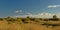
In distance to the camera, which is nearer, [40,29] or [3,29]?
[3,29]

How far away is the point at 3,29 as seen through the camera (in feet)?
55.5

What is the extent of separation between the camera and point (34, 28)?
17453 millimetres

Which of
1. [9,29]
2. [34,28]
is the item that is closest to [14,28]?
[9,29]

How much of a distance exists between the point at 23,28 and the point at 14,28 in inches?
41.7

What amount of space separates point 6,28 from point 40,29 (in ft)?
9.96

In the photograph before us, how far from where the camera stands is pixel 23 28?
1734 centimetres

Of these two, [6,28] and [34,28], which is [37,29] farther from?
[6,28]

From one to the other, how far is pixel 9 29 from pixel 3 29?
0.51 metres

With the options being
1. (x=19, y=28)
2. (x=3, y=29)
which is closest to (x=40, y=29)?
(x=19, y=28)

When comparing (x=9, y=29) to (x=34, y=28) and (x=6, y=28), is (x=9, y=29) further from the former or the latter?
(x=34, y=28)

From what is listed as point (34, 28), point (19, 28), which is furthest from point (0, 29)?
point (34, 28)

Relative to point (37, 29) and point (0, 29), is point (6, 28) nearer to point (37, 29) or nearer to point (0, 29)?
point (0, 29)

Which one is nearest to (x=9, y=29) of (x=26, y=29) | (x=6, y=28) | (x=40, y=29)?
(x=6, y=28)

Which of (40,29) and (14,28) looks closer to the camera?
(14,28)
